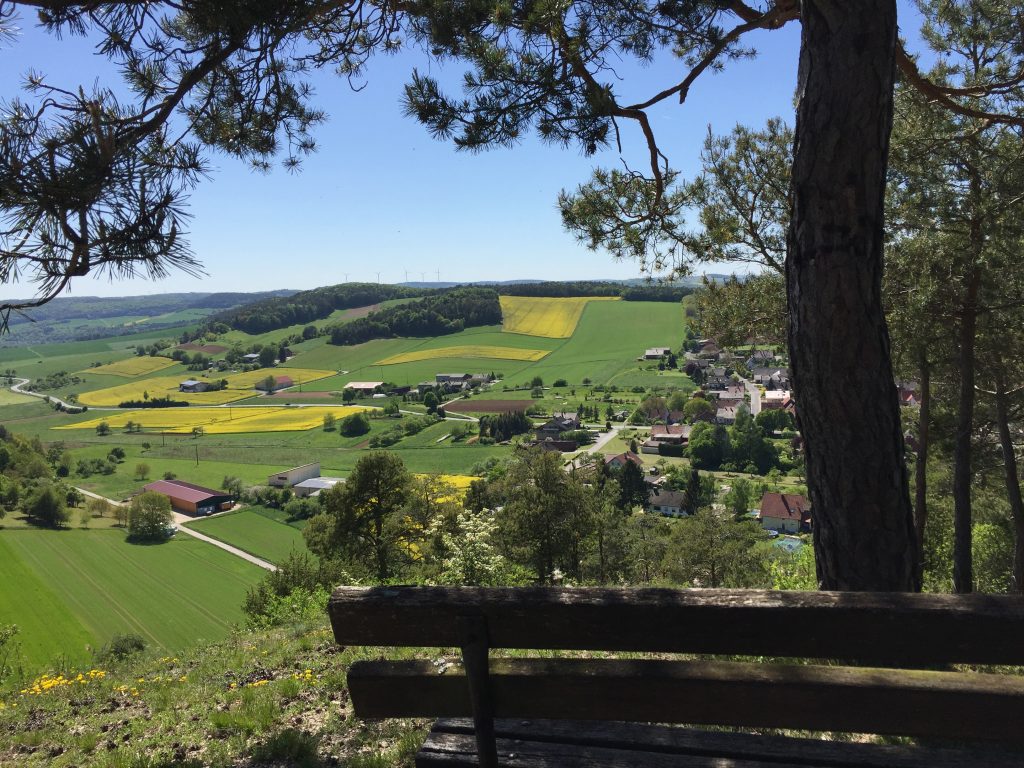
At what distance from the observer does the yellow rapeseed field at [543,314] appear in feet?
371

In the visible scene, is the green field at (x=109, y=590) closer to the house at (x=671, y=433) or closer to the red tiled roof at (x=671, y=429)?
the house at (x=671, y=433)

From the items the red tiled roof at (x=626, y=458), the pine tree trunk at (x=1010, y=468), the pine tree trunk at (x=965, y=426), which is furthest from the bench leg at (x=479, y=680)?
the red tiled roof at (x=626, y=458)

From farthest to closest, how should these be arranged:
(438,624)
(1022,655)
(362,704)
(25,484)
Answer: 1. (25,484)
2. (362,704)
3. (438,624)
4. (1022,655)

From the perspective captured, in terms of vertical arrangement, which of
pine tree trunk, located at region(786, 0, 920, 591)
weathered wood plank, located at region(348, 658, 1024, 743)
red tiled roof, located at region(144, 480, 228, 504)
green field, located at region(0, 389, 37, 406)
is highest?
pine tree trunk, located at region(786, 0, 920, 591)

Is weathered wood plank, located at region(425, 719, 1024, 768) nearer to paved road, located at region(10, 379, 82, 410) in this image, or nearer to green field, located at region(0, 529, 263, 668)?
green field, located at region(0, 529, 263, 668)

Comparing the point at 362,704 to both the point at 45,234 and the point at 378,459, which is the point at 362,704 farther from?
the point at 378,459

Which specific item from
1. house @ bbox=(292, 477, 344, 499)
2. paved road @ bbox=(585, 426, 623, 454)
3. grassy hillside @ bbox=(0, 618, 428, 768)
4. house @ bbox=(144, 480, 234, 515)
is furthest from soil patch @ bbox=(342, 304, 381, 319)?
grassy hillside @ bbox=(0, 618, 428, 768)

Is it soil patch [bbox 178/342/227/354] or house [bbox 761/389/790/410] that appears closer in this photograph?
house [bbox 761/389/790/410]

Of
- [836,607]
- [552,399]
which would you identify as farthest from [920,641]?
[552,399]

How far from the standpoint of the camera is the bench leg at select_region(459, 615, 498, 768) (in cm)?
210

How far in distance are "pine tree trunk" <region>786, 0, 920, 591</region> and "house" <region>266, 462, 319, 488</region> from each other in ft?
177

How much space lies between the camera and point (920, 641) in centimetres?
187

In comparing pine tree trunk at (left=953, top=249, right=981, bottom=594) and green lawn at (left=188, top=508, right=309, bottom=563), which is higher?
pine tree trunk at (left=953, top=249, right=981, bottom=594)

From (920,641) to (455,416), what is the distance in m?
71.4
